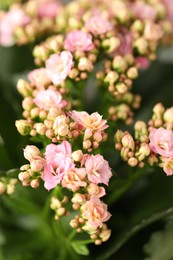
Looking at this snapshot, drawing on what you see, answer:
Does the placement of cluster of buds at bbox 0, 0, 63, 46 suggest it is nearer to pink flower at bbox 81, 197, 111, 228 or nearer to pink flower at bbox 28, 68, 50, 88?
pink flower at bbox 28, 68, 50, 88

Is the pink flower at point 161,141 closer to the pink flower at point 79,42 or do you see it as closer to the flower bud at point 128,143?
the flower bud at point 128,143

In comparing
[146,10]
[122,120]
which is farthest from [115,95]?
[146,10]

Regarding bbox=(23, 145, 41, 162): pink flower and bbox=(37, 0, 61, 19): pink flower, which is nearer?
bbox=(23, 145, 41, 162): pink flower

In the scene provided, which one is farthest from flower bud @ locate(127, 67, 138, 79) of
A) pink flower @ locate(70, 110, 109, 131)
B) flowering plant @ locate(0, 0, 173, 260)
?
pink flower @ locate(70, 110, 109, 131)

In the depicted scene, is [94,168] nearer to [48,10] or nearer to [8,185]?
[8,185]

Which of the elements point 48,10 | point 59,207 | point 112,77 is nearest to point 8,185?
point 59,207

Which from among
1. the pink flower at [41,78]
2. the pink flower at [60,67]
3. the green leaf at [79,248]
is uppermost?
the pink flower at [60,67]

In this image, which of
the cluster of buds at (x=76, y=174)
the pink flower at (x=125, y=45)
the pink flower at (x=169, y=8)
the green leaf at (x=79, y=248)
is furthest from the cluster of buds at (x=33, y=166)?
the pink flower at (x=169, y=8)
